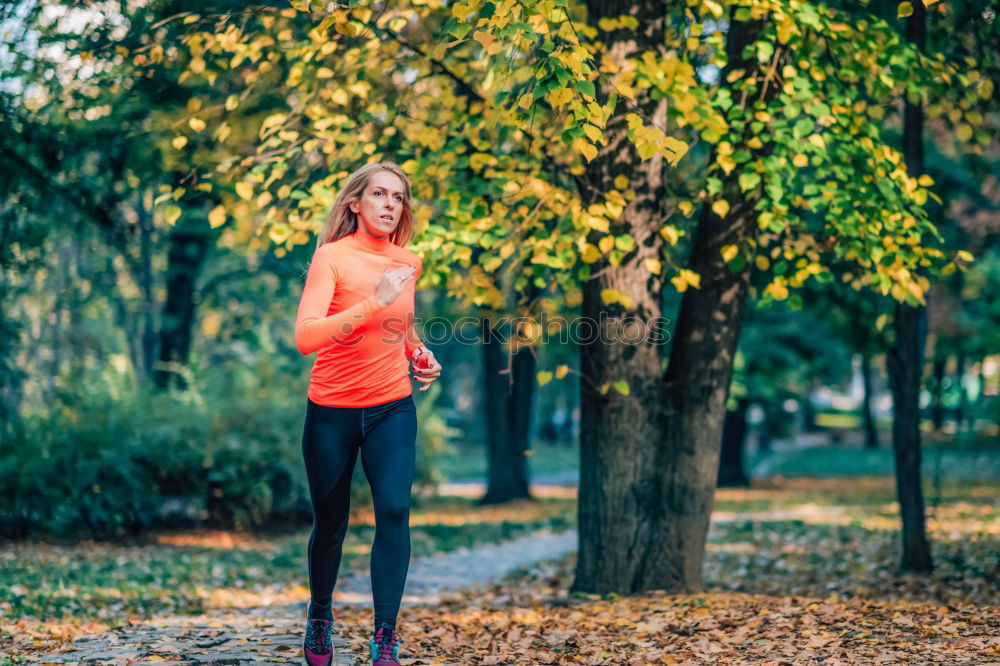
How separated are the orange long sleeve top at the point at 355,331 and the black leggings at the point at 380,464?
64mm

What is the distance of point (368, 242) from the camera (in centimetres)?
401

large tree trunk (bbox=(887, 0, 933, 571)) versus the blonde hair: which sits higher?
the blonde hair

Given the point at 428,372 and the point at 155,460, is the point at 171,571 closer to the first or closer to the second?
the point at 155,460

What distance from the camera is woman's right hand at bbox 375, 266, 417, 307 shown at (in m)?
3.59

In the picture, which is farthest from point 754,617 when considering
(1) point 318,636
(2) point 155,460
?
(2) point 155,460

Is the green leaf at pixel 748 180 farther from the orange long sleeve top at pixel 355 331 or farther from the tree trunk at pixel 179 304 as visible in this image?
the tree trunk at pixel 179 304

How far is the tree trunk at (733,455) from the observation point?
72.4ft

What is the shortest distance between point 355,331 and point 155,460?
928 centimetres

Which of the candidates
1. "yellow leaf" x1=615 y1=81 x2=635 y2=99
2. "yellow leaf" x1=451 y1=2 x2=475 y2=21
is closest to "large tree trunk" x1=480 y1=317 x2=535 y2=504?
"yellow leaf" x1=615 y1=81 x2=635 y2=99

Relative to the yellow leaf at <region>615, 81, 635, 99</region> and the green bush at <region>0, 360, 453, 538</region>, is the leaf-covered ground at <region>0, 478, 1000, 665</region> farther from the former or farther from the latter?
the yellow leaf at <region>615, 81, 635, 99</region>

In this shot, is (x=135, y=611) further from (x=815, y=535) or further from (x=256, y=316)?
(x=256, y=316)

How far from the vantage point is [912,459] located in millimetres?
8180

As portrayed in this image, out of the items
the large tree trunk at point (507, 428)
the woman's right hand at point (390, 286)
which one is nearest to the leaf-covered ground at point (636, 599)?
the woman's right hand at point (390, 286)

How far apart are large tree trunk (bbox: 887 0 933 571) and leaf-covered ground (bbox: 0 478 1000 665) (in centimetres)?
31
